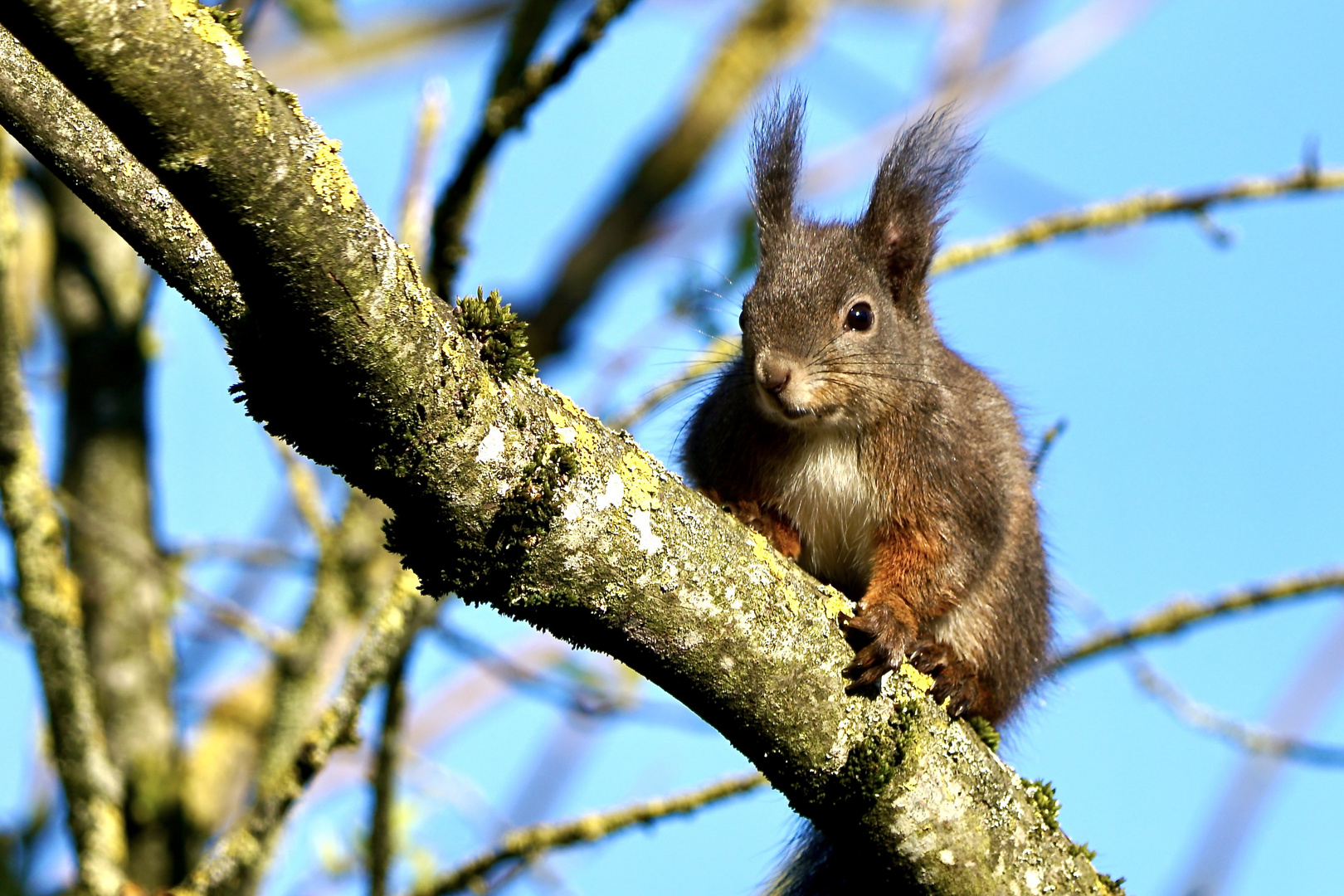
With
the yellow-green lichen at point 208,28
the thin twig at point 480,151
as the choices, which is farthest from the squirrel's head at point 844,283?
the yellow-green lichen at point 208,28

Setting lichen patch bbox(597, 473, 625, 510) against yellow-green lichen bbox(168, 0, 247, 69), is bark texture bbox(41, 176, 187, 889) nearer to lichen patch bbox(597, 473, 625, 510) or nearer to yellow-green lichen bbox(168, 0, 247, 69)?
lichen patch bbox(597, 473, 625, 510)

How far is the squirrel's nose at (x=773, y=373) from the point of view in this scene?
133 inches

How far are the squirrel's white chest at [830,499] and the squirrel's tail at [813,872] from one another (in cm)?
74

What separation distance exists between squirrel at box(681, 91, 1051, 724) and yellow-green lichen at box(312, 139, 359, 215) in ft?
5.49

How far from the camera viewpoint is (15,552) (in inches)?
161

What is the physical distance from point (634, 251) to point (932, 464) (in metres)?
4.09

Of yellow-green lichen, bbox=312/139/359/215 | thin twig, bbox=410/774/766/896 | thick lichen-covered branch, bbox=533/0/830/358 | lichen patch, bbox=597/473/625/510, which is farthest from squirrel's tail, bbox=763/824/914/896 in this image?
thick lichen-covered branch, bbox=533/0/830/358

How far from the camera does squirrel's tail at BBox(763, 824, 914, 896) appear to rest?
3.29 m

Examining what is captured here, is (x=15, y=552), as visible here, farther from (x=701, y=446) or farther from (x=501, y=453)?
(x=501, y=453)

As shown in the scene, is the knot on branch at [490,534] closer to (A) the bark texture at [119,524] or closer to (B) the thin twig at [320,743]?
(B) the thin twig at [320,743]

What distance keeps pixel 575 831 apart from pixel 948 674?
110 centimetres

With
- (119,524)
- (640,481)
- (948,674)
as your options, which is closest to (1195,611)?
(948,674)

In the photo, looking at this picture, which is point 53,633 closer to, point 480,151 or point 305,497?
point 305,497

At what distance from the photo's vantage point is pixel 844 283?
12.2 feet
